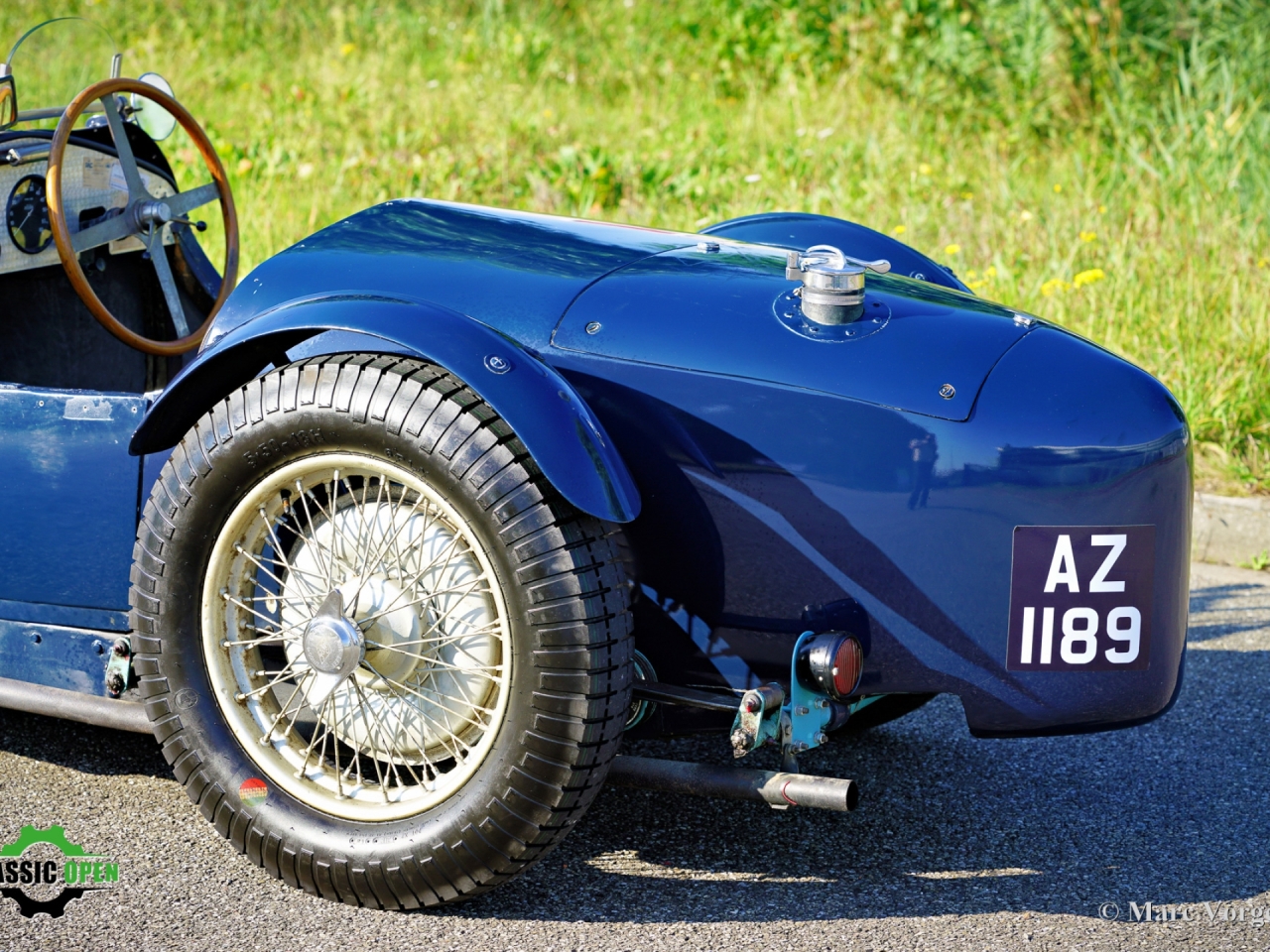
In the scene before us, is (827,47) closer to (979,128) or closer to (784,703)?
(979,128)

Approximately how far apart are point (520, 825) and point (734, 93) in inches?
277

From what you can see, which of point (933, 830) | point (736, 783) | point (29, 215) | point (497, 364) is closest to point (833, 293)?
point (497, 364)

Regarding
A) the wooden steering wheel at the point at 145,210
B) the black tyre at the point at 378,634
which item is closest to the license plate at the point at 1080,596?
the black tyre at the point at 378,634

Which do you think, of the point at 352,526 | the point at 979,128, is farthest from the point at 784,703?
the point at 979,128

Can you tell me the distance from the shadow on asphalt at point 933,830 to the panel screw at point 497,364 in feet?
3.14

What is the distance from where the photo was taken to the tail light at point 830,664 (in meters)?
2.30

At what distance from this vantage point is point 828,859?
2.64m

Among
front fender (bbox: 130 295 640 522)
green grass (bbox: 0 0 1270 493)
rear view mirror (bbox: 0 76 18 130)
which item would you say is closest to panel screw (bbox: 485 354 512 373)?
front fender (bbox: 130 295 640 522)

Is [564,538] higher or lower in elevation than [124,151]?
lower

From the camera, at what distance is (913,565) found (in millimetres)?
2334

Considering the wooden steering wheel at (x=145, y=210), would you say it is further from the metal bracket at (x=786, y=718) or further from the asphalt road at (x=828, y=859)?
the metal bracket at (x=786, y=718)

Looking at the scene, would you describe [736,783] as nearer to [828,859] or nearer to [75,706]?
[828,859]

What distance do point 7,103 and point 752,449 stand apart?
2.15 metres

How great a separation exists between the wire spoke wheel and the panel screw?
0.77 ft
